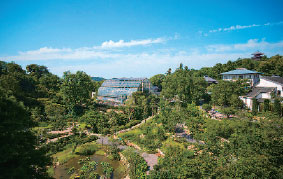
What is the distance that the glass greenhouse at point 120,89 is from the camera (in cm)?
4750

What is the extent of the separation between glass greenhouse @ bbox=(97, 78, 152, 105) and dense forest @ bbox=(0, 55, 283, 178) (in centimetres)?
647

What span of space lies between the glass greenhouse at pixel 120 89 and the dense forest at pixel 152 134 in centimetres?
647

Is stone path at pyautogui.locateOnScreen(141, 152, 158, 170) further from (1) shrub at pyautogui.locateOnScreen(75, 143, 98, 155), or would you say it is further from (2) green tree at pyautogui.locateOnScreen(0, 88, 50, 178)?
(2) green tree at pyautogui.locateOnScreen(0, 88, 50, 178)

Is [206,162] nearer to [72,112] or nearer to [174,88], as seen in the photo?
[174,88]

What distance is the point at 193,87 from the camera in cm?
3938

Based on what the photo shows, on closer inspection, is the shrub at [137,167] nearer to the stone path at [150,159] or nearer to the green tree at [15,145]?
the stone path at [150,159]

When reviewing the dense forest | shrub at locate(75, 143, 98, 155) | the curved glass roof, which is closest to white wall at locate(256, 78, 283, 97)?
the dense forest

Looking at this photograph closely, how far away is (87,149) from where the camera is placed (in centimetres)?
2227

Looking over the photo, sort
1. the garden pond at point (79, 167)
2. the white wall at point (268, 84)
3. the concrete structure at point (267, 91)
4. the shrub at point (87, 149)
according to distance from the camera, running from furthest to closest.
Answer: the white wall at point (268, 84) → the concrete structure at point (267, 91) → the shrub at point (87, 149) → the garden pond at point (79, 167)

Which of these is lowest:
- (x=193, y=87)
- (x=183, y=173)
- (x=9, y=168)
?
(x=183, y=173)

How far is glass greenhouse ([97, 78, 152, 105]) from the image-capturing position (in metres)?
47.5

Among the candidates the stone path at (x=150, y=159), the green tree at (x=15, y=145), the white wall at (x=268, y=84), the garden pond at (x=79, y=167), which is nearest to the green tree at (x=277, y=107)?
the white wall at (x=268, y=84)

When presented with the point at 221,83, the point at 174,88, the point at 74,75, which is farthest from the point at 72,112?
the point at 221,83

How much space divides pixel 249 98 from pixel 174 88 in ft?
56.2
